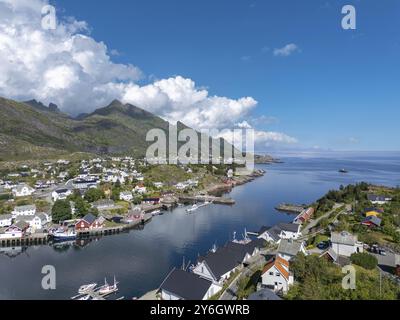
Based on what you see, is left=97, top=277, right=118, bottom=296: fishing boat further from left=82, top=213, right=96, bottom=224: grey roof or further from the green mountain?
the green mountain

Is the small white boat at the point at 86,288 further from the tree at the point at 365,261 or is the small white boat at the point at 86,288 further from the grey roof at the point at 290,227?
the grey roof at the point at 290,227

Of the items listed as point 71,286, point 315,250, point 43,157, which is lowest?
point 71,286

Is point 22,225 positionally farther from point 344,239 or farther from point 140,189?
point 344,239

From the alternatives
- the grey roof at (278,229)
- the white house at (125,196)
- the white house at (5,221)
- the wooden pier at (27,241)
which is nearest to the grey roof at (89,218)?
the wooden pier at (27,241)

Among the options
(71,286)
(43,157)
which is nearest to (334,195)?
(71,286)

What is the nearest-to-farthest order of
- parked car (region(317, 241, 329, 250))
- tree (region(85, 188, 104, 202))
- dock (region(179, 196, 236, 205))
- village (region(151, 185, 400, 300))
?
village (region(151, 185, 400, 300))
parked car (region(317, 241, 329, 250))
tree (region(85, 188, 104, 202))
dock (region(179, 196, 236, 205))

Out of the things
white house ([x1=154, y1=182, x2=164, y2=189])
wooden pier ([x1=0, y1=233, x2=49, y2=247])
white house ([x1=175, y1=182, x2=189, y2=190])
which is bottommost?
wooden pier ([x1=0, y1=233, x2=49, y2=247])

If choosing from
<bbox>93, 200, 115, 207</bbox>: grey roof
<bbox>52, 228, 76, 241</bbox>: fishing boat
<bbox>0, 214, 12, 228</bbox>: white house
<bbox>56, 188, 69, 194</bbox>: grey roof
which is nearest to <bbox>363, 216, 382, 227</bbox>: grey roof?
<bbox>52, 228, 76, 241</bbox>: fishing boat

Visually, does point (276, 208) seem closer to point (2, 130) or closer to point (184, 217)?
point (184, 217)
